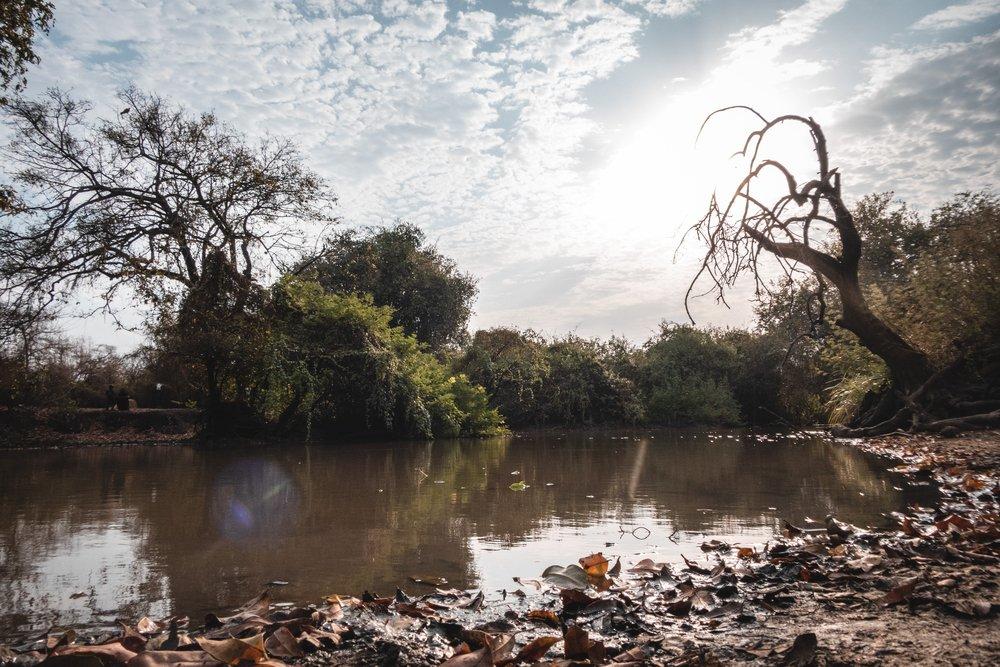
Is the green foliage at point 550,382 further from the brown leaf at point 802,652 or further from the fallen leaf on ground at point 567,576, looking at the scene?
the brown leaf at point 802,652

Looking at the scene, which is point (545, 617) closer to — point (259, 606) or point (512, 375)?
point (259, 606)

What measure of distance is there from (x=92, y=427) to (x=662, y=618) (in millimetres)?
17811

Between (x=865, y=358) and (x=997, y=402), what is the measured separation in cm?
427

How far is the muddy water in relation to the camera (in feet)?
9.78

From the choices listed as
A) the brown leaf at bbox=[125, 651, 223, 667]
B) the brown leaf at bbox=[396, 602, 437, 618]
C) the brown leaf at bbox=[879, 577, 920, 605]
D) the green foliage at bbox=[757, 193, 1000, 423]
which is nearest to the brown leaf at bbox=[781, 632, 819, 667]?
the brown leaf at bbox=[879, 577, 920, 605]

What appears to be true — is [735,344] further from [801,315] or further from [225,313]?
[225,313]

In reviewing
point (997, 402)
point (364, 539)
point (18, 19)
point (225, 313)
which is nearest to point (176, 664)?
point (364, 539)

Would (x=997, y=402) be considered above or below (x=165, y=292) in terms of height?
below

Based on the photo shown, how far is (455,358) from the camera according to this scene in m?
22.6

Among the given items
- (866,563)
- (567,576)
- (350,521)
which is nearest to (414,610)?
(567,576)

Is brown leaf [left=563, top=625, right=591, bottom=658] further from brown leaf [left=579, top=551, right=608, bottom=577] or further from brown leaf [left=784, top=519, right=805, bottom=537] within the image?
brown leaf [left=784, top=519, right=805, bottom=537]

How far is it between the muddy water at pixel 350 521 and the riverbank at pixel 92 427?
5.94 metres

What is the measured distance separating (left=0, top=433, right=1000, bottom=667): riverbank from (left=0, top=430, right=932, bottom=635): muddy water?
323 millimetres

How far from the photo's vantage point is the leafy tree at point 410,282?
2720cm
